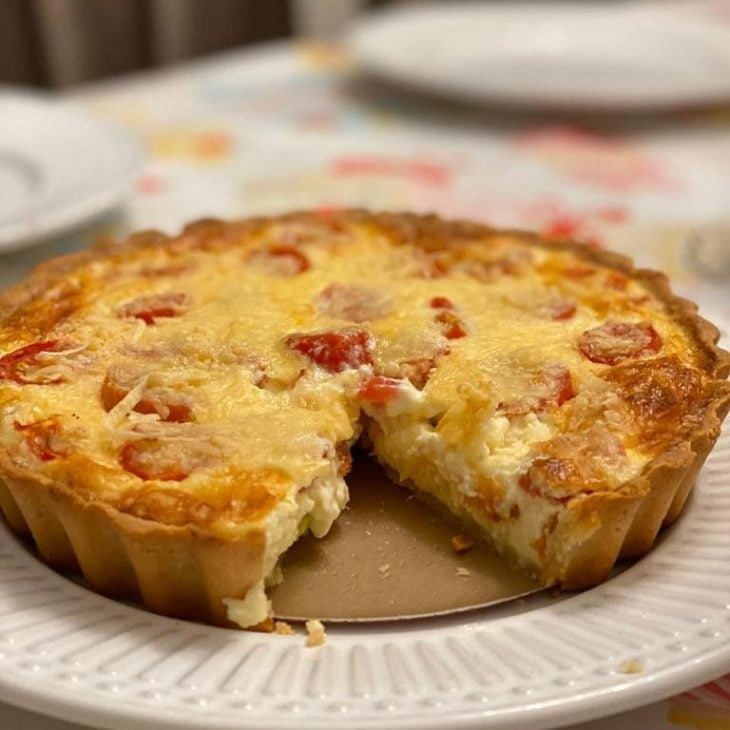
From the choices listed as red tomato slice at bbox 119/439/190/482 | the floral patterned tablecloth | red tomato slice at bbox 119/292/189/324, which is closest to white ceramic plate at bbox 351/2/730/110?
the floral patterned tablecloth

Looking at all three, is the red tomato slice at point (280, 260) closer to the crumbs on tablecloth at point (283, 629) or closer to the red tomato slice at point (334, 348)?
the red tomato slice at point (334, 348)

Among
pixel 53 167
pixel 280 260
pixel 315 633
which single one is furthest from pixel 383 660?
pixel 53 167

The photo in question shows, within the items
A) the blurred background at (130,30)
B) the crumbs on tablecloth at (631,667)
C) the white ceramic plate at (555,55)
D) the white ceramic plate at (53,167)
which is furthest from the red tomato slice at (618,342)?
the blurred background at (130,30)

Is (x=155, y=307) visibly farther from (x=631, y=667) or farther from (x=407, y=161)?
(x=407, y=161)

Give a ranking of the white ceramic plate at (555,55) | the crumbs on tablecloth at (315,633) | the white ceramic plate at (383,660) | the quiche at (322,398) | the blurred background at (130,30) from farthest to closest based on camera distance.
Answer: the blurred background at (130,30), the white ceramic plate at (555,55), the quiche at (322,398), the crumbs on tablecloth at (315,633), the white ceramic plate at (383,660)

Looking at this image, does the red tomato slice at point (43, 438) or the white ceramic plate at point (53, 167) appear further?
the white ceramic plate at point (53, 167)

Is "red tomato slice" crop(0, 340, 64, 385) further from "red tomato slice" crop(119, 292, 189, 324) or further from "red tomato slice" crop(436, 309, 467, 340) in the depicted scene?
"red tomato slice" crop(436, 309, 467, 340)
